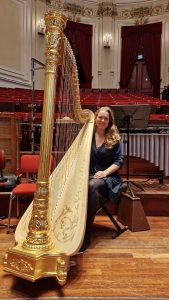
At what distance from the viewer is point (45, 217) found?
58.5 inches

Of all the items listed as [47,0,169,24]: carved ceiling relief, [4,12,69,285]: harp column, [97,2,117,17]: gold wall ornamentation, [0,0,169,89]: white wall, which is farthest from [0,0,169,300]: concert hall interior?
[97,2,117,17]: gold wall ornamentation

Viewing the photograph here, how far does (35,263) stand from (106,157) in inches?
46.0

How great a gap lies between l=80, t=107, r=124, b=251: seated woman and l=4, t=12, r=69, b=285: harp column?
2.39 ft

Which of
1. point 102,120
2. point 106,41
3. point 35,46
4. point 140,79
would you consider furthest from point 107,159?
point 140,79

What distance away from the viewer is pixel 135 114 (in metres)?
2.86

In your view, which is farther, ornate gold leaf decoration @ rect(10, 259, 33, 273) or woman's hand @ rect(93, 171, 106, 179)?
woman's hand @ rect(93, 171, 106, 179)

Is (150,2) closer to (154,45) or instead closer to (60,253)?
(154,45)

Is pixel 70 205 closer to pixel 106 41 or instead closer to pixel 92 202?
pixel 92 202

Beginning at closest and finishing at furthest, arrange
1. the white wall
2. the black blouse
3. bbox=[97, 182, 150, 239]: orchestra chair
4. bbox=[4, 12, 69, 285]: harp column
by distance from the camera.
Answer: bbox=[4, 12, 69, 285]: harp column
the black blouse
bbox=[97, 182, 150, 239]: orchestra chair
the white wall

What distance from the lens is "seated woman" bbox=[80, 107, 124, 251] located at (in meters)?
2.31

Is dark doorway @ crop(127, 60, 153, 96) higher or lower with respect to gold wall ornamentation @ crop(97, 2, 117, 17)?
lower

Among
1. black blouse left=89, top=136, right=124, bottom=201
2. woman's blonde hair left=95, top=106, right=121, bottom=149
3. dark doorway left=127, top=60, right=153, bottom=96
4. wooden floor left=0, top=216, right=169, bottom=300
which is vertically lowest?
wooden floor left=0, top=216, right=169, bottom=300

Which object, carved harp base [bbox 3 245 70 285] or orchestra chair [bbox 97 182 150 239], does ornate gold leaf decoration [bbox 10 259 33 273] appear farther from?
orchestra chair [bbox 97 182 150 239]

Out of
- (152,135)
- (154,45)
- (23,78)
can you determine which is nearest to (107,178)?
(152,135)
